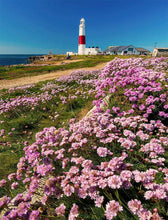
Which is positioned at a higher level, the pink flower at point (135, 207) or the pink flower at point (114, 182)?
the pink flower at point (114, 182)

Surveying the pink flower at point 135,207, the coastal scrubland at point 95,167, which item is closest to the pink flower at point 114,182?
the coastal scrubland at point 95,167

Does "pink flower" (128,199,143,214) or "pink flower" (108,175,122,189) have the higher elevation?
"pink flower" (108,175,122,189)

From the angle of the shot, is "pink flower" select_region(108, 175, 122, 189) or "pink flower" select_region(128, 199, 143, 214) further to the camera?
"pink flower" select_region(108, 175, 122, 189)

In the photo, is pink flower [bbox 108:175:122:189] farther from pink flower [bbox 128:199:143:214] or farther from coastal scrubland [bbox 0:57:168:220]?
pink flower [bbox 128:199:143:214]

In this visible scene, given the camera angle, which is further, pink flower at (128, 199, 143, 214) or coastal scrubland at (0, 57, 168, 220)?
coastal scrubland at (0, 57, 168, 220)

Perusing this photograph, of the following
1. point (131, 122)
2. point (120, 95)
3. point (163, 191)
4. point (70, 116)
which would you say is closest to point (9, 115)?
point (70, 116)

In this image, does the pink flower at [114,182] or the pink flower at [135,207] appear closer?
the pink flower at [135,207]

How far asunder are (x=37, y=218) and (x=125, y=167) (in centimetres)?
113

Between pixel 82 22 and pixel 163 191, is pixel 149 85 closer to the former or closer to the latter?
pixel 163 191

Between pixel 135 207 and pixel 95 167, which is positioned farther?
pixel 95 167

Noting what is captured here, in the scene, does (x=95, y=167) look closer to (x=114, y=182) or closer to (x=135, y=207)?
(x=114, y=182)

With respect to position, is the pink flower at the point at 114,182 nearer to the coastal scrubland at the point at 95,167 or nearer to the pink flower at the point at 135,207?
the coastal scrubland at the point at 95,167

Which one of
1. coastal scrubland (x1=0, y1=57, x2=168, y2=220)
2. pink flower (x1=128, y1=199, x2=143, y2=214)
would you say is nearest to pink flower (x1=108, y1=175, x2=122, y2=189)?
coastal scrubland (x1=0, y1=57, x2=168, y2=220)

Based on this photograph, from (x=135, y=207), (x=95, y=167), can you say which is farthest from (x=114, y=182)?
(x=95, y=167)
